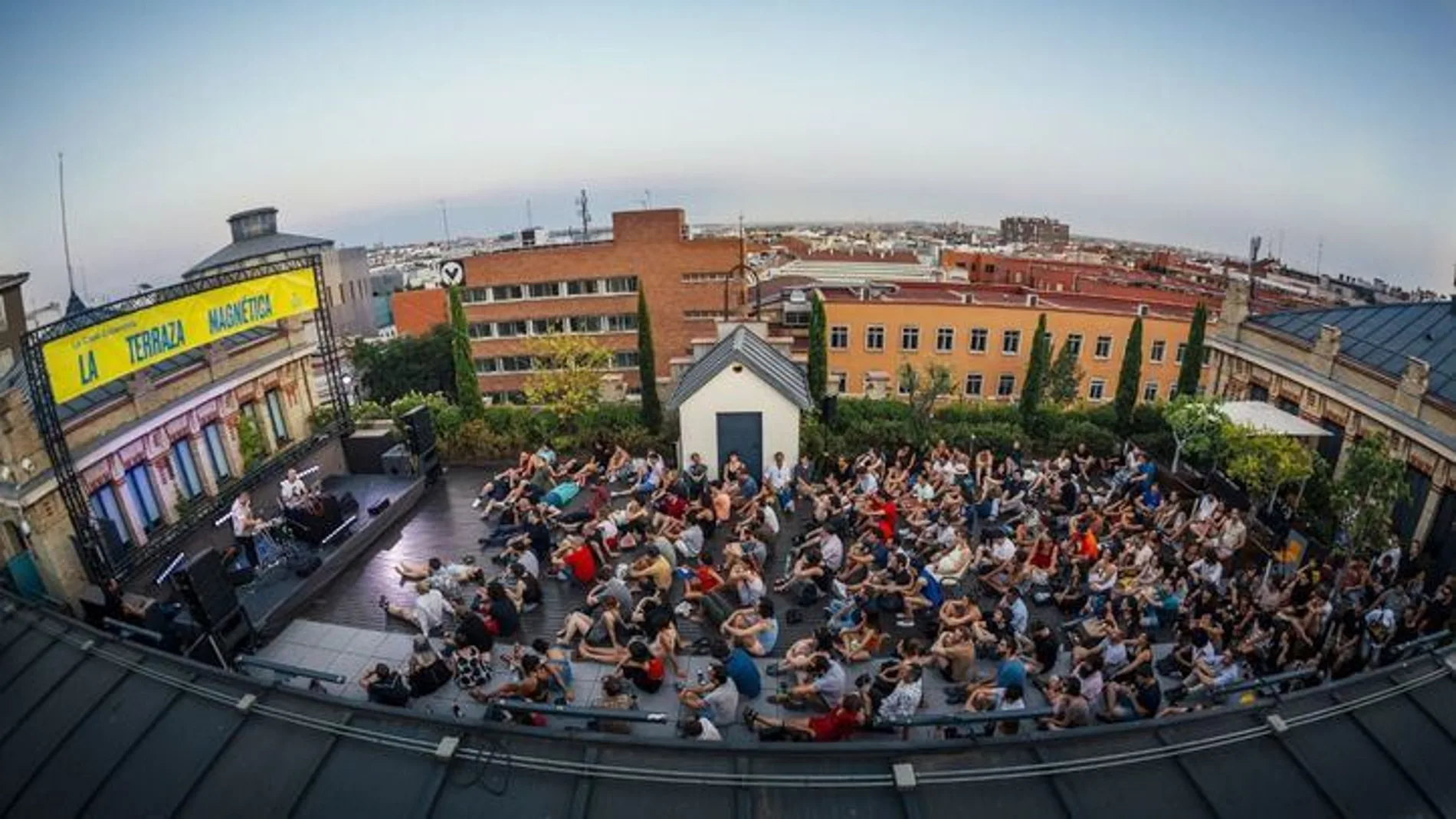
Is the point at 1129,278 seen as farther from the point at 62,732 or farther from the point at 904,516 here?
the point at 62,732

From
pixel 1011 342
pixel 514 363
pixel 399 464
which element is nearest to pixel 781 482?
pixel 399 464

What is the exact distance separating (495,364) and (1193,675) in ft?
163

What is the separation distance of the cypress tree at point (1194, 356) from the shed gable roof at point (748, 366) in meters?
15.9

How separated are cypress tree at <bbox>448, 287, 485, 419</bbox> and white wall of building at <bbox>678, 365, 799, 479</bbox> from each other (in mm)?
7471

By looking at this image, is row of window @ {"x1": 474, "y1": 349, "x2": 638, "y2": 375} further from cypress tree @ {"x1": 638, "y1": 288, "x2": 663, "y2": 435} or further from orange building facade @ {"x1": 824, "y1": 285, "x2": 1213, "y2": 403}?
cypress tree @ {"x1": 638, "y1": 288, "x2": 663, "y2": 435}

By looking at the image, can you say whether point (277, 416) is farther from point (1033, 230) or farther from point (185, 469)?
point (1033, 230)

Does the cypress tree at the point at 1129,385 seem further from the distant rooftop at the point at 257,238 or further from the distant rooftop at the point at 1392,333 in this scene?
the distant rooftop at the point at 257,238

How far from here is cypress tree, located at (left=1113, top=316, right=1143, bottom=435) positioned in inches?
915

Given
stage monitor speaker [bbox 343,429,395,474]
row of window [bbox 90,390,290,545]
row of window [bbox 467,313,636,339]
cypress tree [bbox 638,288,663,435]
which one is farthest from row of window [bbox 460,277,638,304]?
stage monitor speaker [bbox 343,429,395,474]

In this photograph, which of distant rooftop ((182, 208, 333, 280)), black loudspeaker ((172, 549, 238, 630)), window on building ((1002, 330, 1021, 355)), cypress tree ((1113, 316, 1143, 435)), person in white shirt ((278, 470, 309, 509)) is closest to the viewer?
black loudspeaker ((172, 549, 238, 630))

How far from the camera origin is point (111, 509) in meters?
16.1

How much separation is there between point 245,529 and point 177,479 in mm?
6620

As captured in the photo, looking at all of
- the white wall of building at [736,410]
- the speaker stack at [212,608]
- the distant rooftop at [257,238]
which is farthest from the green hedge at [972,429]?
the distant rooftop at [257,238]

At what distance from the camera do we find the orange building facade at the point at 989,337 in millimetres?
39188
